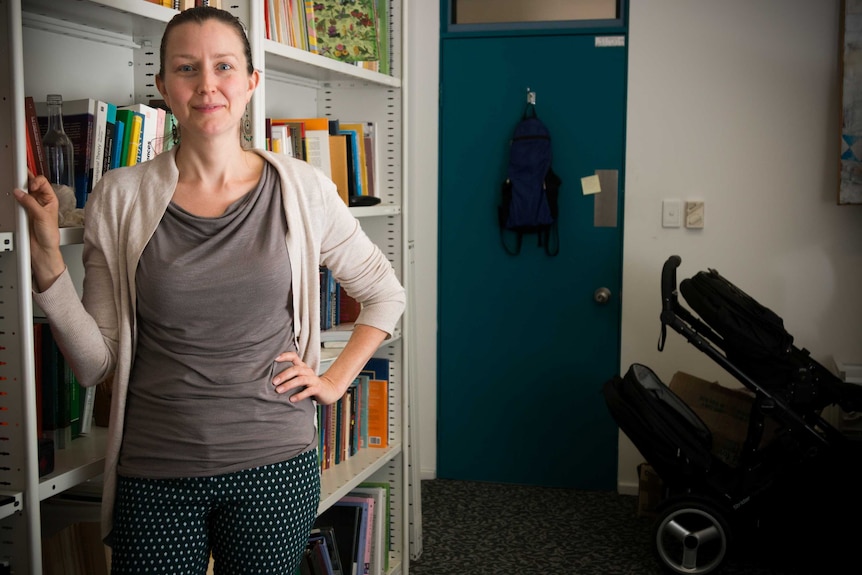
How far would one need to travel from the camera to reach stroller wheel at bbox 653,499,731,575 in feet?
10.4

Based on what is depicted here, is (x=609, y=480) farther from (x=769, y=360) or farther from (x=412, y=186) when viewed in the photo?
(x=412, y=186)

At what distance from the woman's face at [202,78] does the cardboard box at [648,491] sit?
9.06ft

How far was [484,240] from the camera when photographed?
13.7ft

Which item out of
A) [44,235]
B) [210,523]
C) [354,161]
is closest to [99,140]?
[44,235]

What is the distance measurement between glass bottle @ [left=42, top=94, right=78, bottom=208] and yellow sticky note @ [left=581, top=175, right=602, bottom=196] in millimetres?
2724

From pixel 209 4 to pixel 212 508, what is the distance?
1.14m

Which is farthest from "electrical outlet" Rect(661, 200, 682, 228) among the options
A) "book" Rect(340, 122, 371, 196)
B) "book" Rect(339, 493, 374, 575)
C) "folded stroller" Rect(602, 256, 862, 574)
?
"book" Rect(339, 493, 374, 575)

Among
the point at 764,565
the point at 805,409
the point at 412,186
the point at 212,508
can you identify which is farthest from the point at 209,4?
the point at 764,565

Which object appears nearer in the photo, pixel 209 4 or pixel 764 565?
pixel 209 4

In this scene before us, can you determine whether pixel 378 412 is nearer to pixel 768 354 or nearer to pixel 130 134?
pixel 768 354

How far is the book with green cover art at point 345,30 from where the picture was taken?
2.59m

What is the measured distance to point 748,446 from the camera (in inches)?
126

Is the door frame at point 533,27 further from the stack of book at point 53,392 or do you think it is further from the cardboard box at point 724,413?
the stack of book at point 53,392

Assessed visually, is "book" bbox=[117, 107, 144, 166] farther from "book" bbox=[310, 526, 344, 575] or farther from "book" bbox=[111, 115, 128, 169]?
"book" bbox=[310, 526, 344, 575]
